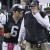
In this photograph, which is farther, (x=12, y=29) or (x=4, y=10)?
(x=4, y=10)

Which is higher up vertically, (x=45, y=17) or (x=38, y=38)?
(x=45, y=17)

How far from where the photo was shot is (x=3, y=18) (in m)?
7.56

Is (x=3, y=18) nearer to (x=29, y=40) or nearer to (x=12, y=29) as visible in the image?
(x=12, y=29)

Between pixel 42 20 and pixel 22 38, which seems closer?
pixel 42 20

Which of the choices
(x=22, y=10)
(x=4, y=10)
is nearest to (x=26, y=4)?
(x=22, y=10)

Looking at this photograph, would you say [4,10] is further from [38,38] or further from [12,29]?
[38,38]

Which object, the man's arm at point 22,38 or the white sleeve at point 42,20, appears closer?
the white sleeve at point 42,20

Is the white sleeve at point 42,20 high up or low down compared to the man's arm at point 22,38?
up

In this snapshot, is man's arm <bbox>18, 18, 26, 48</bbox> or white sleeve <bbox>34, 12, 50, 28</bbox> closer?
white sleeve <bbox>34, 12, 50, 28</bbox>

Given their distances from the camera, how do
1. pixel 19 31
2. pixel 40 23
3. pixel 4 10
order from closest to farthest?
1. pixel 40 23
2. pixel 19 31
3. pixel 4 10

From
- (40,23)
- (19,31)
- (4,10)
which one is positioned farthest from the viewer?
(4,10)

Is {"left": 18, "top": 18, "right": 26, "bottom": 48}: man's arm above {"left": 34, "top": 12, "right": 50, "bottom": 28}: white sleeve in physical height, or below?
below

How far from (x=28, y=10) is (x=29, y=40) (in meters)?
0.74

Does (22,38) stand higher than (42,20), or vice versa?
(42,20)
